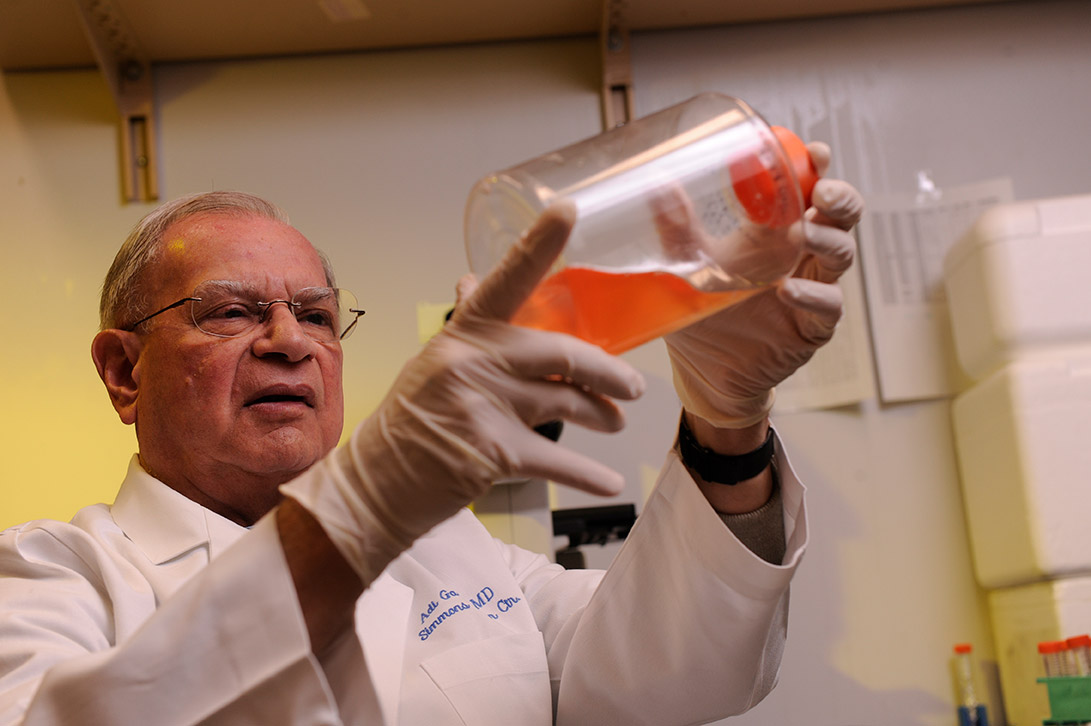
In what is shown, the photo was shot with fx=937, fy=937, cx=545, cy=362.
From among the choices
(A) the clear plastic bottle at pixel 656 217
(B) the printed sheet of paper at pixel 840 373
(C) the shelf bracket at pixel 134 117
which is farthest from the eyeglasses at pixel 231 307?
(B) the printed sheet of paper at pixel 840 373

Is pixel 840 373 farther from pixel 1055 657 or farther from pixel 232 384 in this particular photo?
pixel 232 384

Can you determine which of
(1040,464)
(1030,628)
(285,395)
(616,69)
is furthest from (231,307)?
(1030,628)

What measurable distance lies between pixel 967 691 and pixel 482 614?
1.23 meters

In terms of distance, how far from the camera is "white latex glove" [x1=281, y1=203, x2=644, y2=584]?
0.63m

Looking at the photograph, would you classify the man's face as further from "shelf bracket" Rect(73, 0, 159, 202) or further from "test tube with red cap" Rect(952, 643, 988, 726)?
"test tube with red cap" Rect(952, 643, 988, 726)

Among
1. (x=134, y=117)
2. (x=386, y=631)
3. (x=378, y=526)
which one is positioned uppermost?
(x=134, y=117)

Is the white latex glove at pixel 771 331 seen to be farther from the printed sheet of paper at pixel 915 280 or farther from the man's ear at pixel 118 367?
the printed sheet of paper at pixel 915 280

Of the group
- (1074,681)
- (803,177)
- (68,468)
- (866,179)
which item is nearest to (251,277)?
(803,177)

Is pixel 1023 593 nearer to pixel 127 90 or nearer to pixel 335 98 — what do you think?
pixel 335 98

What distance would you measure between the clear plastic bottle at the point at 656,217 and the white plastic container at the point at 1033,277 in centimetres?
121

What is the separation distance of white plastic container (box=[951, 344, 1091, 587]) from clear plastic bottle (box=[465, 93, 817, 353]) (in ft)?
3.96

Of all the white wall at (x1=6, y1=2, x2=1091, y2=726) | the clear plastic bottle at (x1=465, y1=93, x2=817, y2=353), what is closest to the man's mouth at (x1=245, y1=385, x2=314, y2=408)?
the clear plastic bottle at (x1=465, y1=93, x2=817, y2=353)

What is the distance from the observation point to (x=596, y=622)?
1.03 metres

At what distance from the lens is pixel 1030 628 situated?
174cm
